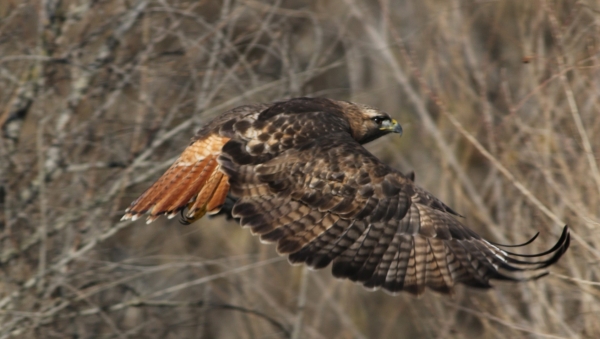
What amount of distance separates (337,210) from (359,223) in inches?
5.9

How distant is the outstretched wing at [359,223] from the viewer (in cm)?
538

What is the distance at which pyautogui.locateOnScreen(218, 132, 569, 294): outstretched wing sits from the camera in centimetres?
538

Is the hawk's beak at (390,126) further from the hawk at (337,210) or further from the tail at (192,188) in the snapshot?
the tail at (192,188)

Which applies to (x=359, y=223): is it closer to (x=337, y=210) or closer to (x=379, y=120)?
(x=337, y=210)

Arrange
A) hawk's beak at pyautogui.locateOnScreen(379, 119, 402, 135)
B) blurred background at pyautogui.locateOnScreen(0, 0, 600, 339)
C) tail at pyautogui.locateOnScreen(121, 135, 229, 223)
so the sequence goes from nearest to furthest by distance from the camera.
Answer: tail at pyautogui.locateOnScreen(121, 135, 229, 223) < hawk's beak at pyautogui.locateOnScreen(379, 119, 402, 135) < blurred background at pyautogui.locateOnScreen(0, 0, 600, 339)

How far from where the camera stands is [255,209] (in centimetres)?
555

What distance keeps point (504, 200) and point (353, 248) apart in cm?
390

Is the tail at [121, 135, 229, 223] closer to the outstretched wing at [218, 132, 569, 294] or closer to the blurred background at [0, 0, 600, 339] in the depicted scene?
the outstretched wing at [218, 132, 569, 294]

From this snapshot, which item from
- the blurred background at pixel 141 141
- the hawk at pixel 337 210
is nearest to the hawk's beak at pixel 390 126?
the blurred background at pixel 141 141

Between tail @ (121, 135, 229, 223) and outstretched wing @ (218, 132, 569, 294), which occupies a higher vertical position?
tail @ (121, 135, 229, 223)

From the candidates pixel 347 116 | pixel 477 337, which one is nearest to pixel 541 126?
pixel 347 116

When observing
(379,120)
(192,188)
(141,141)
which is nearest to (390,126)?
(379,120)

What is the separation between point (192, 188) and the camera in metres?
5.89

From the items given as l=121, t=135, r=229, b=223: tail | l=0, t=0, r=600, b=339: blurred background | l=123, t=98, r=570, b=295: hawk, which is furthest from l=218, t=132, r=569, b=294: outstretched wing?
l=0, t=0, r=600, b=339: blurred background
